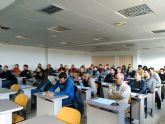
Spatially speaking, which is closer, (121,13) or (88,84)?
(121,13)

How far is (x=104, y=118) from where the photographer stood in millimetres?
2807

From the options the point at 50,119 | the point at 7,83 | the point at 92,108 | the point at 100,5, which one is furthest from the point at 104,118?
the point at 7,83

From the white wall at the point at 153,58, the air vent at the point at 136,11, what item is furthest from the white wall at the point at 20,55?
the air vent at the point at 136,11

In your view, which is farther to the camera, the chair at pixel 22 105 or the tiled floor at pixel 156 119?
the tiled floor at pixel 156 119

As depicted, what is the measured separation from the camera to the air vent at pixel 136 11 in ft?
10.9

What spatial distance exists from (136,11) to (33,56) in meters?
9.35

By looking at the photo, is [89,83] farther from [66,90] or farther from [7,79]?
[7,79]

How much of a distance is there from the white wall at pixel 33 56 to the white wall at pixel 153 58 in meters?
5.96

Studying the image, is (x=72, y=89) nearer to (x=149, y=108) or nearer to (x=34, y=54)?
(x=149, y=108)

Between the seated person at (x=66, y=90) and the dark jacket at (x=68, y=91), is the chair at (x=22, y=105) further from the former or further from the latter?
the dark jacket at (x=68, y=91)

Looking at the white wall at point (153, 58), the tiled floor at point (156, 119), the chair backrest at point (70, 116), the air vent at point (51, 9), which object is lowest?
the tiled floor at point (156, 119)

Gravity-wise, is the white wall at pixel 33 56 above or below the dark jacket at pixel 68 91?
above

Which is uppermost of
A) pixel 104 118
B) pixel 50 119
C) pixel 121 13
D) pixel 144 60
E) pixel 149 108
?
pixel 121 13

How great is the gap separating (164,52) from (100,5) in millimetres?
11303
